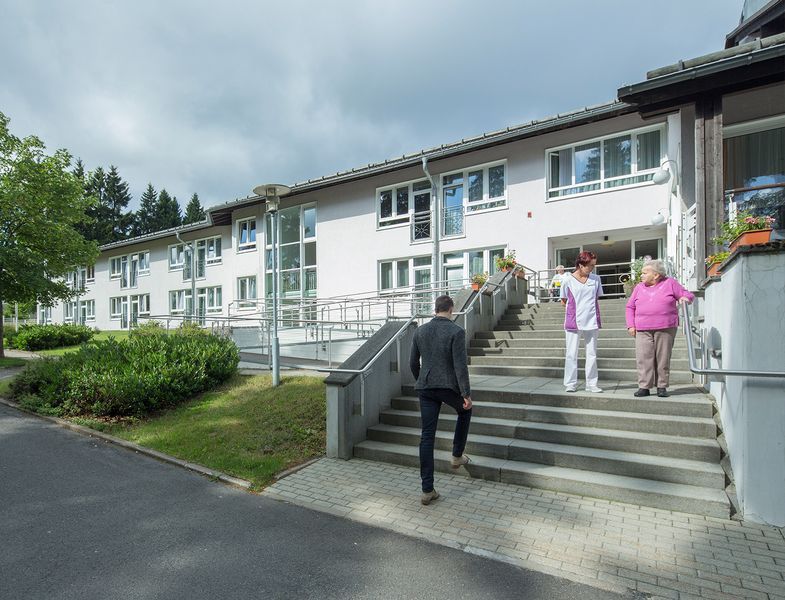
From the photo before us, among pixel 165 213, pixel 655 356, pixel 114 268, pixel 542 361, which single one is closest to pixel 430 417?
pixel 655 356

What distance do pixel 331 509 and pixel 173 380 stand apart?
5.24 m

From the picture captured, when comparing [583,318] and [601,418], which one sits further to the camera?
[583,318]

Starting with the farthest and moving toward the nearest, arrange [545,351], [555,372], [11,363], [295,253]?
[295,253]
[11,363]
[545,351]
[555,372]

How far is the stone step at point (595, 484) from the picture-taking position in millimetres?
3863

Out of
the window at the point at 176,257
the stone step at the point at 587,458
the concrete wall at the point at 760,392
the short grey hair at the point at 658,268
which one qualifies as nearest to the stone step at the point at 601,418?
the stone step at the point at 587,458

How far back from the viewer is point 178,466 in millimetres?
5637

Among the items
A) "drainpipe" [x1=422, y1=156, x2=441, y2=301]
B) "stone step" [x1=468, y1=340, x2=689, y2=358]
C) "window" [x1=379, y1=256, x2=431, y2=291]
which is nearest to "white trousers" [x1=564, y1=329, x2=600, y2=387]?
"stone step" [x1=468, y1=340, x2=689, y2=358]

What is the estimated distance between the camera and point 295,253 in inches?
848

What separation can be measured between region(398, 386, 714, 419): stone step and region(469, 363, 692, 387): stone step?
94 centimetres

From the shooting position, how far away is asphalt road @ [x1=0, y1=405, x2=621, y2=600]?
9.87ft

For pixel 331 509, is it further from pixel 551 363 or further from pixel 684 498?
pixel 551 363

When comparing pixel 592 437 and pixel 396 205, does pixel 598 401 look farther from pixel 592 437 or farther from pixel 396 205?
pixel 396 205

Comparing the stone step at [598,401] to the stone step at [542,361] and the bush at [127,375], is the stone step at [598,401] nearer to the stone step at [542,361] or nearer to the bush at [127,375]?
the stone step at [542,361]

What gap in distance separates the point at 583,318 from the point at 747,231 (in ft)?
6.79
